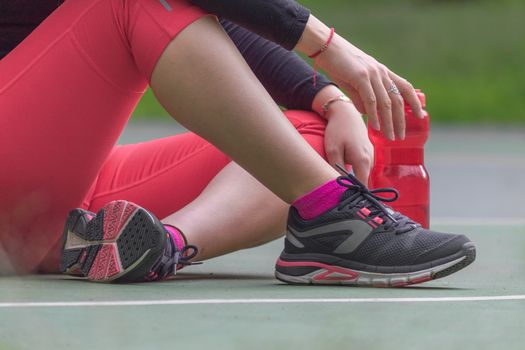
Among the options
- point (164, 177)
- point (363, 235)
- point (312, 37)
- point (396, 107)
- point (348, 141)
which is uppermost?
point (312, 37)

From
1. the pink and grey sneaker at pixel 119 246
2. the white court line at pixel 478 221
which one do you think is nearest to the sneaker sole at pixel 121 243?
the pink and grey sneaker at pixel 119 246

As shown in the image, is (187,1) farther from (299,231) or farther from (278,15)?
(299,231)

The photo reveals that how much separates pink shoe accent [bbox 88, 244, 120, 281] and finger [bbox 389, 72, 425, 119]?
0.84m

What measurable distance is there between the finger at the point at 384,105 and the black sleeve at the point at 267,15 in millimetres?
246

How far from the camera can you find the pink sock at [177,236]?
11.6ft

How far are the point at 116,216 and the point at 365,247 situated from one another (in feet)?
2.09

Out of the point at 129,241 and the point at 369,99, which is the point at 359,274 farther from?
the point at 129,241

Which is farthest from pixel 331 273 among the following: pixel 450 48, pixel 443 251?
pixel 450 48

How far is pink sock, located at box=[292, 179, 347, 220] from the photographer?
3.30 m

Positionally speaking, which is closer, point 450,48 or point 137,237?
point 137,237

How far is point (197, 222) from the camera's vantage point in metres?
3.63

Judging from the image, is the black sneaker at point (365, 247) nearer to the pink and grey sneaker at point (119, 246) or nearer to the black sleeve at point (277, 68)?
the pink and grey sneaker at point (119, 246)

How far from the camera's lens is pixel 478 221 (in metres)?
6.55

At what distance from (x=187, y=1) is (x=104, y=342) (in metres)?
1.04
